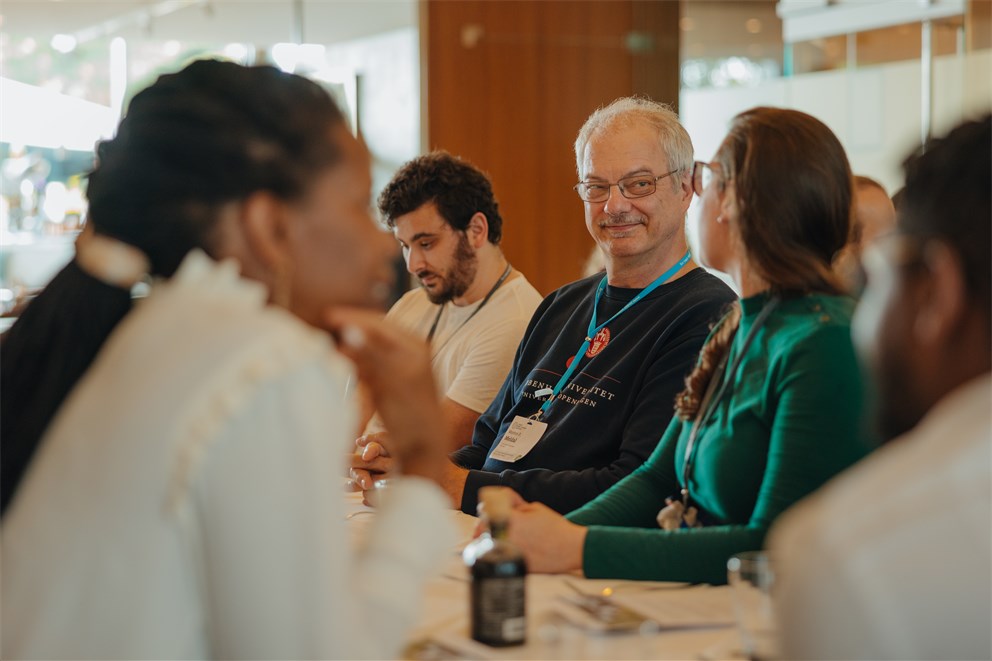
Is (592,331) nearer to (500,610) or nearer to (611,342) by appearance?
(611,342)

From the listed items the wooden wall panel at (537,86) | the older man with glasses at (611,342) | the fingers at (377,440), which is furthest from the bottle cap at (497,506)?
the wooden wall panel at (537,86)

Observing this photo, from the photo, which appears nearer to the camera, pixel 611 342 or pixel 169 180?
pixel 169 180

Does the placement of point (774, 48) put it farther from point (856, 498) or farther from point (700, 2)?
point (856, 498)

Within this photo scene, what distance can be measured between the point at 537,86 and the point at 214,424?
5.42 m

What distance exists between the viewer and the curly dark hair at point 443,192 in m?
3.34

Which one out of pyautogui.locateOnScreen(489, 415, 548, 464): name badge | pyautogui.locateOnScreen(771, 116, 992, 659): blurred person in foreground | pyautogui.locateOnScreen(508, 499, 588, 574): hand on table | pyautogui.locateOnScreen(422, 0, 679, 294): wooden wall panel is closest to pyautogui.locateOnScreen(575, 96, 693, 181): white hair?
pyautogui.locateOnScreen(489, 415, 548, 464): name badge

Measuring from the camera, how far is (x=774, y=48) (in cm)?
628

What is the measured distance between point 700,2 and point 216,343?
651 centimetres

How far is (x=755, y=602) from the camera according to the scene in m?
1.23

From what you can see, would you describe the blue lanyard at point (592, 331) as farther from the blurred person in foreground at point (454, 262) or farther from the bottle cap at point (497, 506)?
the bottle cap at point (497, 506)

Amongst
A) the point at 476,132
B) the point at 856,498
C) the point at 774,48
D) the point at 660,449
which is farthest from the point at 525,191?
the point at 856,498

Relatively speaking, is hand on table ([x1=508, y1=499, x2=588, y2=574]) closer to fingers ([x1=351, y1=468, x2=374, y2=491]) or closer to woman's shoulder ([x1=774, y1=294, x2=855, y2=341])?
woman's shoulder ([x1=774, y1=294, x2=855, y2=341])

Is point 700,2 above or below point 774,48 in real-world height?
above

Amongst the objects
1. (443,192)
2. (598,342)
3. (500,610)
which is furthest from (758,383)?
(443,192)
